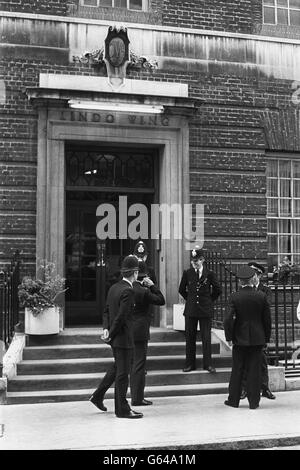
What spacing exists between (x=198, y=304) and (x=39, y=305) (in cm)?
234

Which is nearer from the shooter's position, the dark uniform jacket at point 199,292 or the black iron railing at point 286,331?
the dark uniform jacket at point 199,292

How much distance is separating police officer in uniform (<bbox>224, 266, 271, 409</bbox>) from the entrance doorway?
10.8 ft

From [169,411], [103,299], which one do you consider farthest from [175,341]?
[169,411]

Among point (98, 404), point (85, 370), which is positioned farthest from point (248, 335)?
point (85, 370)

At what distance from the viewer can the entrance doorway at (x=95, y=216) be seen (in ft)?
36.1

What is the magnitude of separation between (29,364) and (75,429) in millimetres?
2264

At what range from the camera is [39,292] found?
30.7 ft

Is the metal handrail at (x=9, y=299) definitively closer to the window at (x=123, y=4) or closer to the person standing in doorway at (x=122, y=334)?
the person standing in doorway at (x=122, y=334)

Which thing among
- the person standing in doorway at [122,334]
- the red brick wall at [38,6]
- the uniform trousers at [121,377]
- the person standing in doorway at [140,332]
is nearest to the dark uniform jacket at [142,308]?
the person standing in doorway at [140,332]

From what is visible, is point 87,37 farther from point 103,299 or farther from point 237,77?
point 103,299

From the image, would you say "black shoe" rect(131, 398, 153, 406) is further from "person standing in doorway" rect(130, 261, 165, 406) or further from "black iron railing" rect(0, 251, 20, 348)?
"black iron railing" rect(0, 251, 20, 348)

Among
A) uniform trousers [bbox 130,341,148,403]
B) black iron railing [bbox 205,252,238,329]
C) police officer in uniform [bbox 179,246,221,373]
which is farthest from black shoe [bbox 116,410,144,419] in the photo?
black iron railing [bbox 205,252,238,329]

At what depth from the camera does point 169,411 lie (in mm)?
7711

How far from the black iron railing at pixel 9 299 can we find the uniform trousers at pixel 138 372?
6.35 feet
